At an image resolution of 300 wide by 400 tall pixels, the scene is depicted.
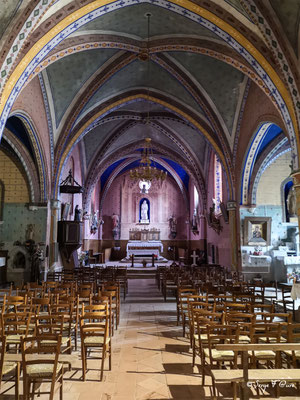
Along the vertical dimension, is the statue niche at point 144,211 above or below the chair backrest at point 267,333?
above

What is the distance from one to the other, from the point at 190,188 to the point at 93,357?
962 inches

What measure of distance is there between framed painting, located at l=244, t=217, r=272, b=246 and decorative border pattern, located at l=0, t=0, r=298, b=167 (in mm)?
6349

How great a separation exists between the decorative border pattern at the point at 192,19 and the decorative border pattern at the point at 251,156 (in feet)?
10.8

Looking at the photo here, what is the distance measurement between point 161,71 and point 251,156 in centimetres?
590

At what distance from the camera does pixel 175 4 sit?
378 inches

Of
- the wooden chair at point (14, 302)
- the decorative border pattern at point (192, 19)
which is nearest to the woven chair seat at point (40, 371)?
the wooden chair at point (14, 302)

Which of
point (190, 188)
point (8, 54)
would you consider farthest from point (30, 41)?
point (190, 188)

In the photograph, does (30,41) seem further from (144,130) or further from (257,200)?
(144,130)

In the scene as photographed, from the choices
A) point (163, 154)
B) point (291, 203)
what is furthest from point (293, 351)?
point (163, 154)

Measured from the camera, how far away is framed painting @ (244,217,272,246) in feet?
49.9

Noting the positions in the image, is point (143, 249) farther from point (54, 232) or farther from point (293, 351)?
point (293, 351)

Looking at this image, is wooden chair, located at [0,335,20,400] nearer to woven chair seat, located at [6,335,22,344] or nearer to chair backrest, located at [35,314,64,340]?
chair backrest, located at [35,314,64,340]

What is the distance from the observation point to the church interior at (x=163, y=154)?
582cm

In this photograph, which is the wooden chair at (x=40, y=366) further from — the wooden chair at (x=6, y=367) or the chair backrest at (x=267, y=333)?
the chair backrest at (x=267, y=333)
